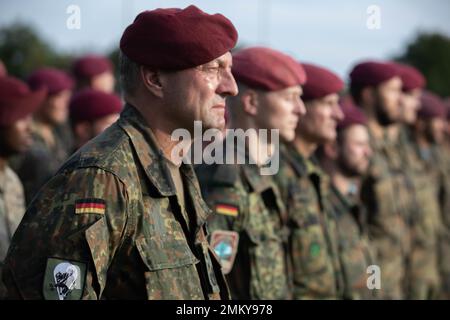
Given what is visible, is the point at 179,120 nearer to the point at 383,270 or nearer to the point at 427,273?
the point at 383,270

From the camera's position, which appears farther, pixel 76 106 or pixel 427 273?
pixel 427 273

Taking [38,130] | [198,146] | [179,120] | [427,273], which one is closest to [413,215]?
[427,273]

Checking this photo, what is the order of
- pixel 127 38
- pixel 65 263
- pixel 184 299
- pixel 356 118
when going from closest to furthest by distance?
pixel 65 263
pixel 184 299
pixel 127 38
pixel 356 118

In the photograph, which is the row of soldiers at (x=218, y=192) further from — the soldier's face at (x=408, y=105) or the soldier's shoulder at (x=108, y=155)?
the soldier's face at (x=408, y=105)

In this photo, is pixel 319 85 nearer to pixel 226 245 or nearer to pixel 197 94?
pixel 226 245

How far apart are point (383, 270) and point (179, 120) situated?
562 centimetres

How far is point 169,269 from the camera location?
3428 mm

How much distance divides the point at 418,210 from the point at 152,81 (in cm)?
709

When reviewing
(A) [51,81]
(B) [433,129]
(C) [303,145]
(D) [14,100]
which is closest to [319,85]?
(C) [303,145]

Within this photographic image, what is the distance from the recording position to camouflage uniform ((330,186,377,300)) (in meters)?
6.43

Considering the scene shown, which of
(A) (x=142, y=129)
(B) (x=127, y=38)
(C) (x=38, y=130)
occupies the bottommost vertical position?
(C) (x=38, y=130)

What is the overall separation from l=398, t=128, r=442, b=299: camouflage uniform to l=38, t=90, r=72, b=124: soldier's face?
4110mm

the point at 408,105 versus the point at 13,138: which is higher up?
the point at 13,138

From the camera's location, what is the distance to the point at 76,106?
24.4 ft
